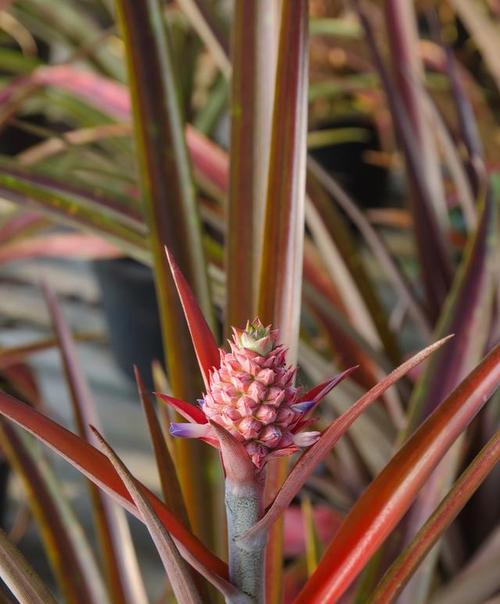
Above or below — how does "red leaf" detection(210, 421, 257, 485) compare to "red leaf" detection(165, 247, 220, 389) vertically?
below

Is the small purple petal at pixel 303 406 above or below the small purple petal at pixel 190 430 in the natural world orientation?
below

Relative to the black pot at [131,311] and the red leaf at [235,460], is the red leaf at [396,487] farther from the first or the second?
the black pot at [131,311]

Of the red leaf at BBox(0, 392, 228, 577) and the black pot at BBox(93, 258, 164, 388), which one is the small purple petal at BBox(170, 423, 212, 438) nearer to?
the red leaf at BBox(0, 392, 228, 577)

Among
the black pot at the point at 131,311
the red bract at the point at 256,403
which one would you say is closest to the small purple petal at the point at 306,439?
the red bract at the point at 256,403

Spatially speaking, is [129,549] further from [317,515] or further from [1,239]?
[1,239]

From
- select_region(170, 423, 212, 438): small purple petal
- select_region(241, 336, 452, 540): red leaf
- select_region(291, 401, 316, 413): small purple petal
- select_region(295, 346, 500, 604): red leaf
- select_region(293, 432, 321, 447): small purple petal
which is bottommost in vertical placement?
select_region(295, 346, 500, 604): red leaf

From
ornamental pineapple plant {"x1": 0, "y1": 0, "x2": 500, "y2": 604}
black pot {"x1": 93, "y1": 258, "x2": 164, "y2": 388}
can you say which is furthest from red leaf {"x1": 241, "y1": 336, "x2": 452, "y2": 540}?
black pot {"x1": 93, "y1": 258, "x2": 164, "y2": 388}

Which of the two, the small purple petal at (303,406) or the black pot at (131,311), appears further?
the black pot at (131,311)
